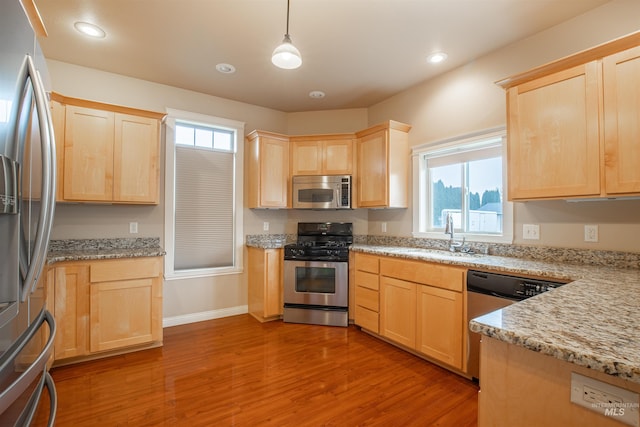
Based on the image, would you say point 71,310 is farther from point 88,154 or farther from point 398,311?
point 398,311

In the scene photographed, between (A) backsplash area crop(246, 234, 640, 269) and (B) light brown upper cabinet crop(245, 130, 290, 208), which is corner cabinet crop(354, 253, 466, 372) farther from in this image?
(B) light brown upper cabinet crop(245, 130, 290, 208)

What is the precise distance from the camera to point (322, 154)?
12.8 feet

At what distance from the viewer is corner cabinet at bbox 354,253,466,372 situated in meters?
2.36

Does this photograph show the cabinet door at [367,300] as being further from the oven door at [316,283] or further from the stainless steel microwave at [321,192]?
the stainless steel microwave at [321,192]

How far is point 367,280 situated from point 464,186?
1418 millimetres

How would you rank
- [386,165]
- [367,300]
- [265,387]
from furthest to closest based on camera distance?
[386,165] → [367,300] → [265,387]

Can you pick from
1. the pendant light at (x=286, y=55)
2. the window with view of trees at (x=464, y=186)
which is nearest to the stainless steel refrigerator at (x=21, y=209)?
the pendant light at (x=286, y=55)

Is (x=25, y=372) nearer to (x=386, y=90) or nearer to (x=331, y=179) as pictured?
(x=331, y=179)

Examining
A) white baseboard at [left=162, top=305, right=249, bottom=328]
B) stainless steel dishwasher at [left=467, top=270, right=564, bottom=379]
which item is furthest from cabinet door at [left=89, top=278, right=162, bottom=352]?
stainless steel dishwasher at [left=467, top=270, right=564, bottom=379]

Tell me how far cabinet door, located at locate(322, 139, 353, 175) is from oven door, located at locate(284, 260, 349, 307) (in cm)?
119

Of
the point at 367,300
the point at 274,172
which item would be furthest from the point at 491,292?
the point at 274,172

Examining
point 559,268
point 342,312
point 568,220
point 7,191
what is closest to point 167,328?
point 342,312

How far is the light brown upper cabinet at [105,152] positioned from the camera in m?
2.68

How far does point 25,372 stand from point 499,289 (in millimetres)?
2371
